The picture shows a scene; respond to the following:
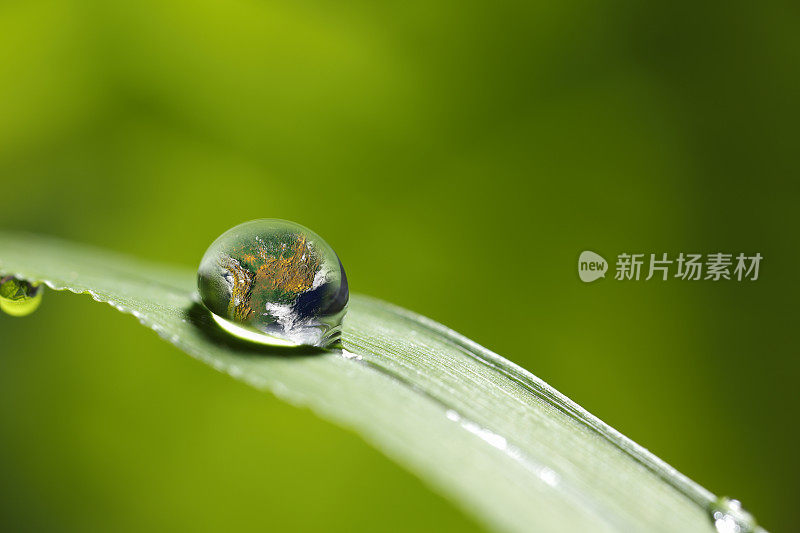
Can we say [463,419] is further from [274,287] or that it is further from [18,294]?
[18,294]

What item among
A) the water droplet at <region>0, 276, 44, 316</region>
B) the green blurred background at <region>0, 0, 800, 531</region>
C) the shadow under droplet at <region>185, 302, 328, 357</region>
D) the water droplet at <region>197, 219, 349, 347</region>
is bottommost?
the water droplet at <region>0, 276, 44, 316</region>

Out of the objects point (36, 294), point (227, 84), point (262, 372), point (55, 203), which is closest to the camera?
point (262, 372)

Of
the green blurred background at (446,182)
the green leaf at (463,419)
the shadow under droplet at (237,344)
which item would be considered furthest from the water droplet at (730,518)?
the green blurred background at (446,182)

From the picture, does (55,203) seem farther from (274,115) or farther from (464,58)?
(464,58)

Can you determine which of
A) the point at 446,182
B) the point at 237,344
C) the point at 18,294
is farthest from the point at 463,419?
the point at 446,182

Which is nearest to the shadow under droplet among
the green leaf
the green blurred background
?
the green leaf

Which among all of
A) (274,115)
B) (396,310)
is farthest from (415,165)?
(396,310)

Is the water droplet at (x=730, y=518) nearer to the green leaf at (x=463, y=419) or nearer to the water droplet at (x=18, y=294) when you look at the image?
the green leaf at (x=463, y=419)

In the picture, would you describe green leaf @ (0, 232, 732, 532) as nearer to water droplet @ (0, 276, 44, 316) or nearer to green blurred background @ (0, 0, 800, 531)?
water droplet @ (0, 276, 44, 316)
